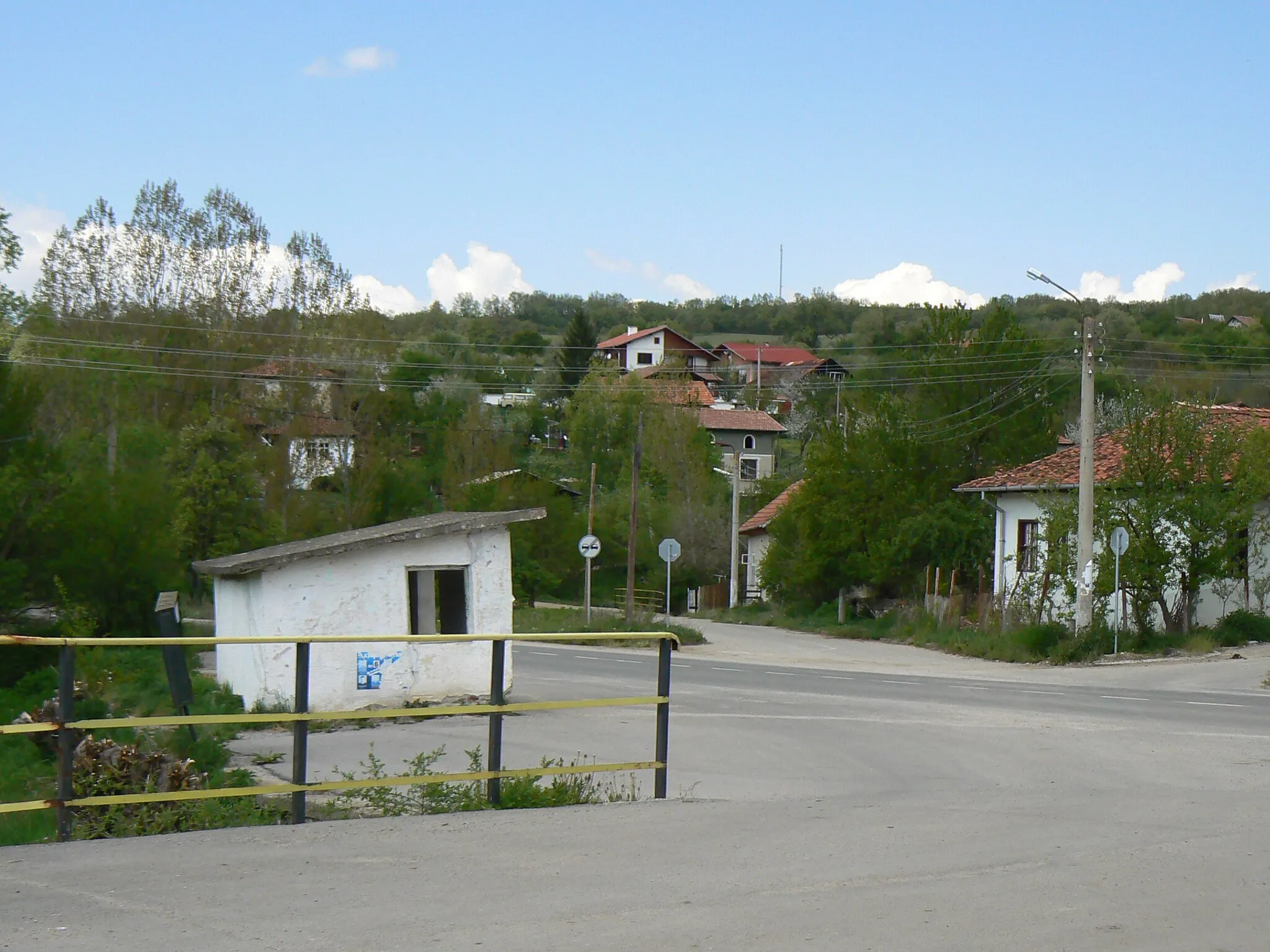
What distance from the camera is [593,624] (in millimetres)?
43531

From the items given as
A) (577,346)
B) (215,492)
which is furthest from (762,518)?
(577,346)

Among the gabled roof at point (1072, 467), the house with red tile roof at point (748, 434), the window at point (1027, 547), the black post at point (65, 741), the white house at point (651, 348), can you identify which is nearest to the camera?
the black post at point (65, 741)

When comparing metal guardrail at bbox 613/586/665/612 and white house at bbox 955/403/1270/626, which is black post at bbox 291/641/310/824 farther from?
metal guardrail at bbox 613/586/665/612

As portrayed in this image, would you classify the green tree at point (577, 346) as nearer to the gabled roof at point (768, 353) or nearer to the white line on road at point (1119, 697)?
the gabled roof at point (768, 353)

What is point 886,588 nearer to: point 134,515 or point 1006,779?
point 134,515

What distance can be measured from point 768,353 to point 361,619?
129 m

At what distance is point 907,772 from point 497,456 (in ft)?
187

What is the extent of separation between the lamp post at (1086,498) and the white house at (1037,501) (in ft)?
3.37

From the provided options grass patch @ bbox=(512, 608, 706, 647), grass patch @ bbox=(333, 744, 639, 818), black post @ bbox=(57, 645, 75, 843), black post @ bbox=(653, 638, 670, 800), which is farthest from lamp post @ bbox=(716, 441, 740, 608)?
black post @ bbox=(57, 645, 75, 843)

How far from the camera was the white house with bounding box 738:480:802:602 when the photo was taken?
63.8 meters

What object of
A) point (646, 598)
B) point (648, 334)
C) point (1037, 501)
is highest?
point (648, 334)

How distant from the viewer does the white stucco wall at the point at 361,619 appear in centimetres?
1811

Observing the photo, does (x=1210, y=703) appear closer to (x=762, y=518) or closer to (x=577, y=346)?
(x=762, y=518)

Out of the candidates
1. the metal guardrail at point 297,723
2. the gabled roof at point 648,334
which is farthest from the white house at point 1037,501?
the gabled roof at point 648,334
